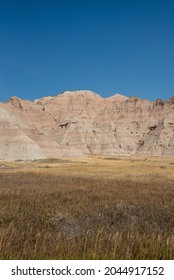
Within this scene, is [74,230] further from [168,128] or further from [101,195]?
[168,128]

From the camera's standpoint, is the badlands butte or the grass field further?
the badlands butte

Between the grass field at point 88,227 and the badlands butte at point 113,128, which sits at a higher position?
the badlands butte at point 113,128

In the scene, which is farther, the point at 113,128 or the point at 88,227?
the point at 113,128

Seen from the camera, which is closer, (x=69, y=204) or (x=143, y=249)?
(x=143, y=249)

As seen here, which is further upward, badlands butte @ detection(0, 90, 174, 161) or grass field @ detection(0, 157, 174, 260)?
badlands butte @ detection(0, 90, 174, 161)

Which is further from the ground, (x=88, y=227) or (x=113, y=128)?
(x=113, y=128)

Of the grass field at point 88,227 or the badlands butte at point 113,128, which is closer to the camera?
the grass field at point 88,227

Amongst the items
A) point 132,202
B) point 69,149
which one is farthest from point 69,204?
point 69,149

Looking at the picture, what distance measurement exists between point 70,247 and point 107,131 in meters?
172

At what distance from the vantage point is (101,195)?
56.9 ft
